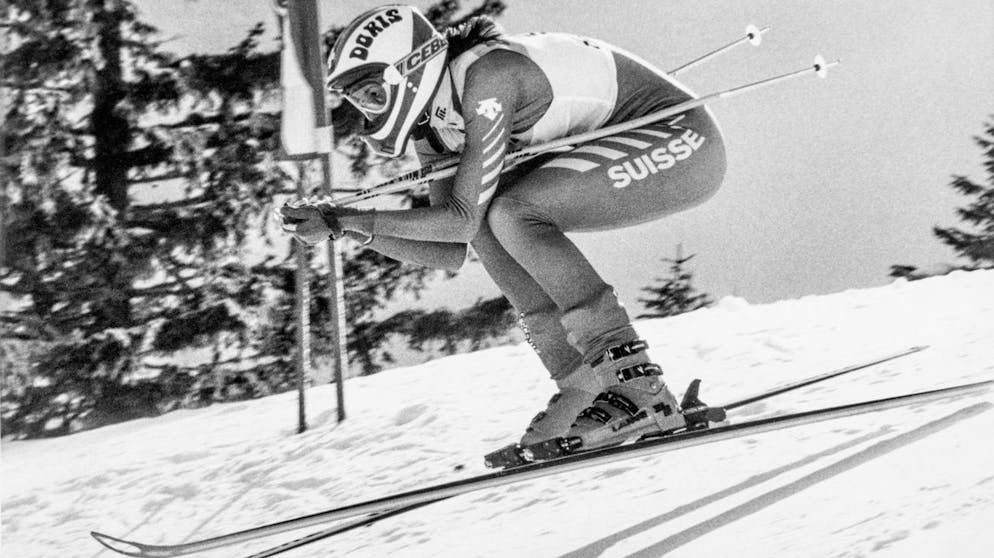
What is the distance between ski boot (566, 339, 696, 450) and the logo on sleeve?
2.04 ft

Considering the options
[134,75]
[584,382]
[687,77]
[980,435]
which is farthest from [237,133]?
[980,435]

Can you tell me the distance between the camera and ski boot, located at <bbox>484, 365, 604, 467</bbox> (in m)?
2.68

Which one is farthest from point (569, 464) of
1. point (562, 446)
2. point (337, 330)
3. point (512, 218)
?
point (337, 330)

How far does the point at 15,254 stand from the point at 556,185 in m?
8.72

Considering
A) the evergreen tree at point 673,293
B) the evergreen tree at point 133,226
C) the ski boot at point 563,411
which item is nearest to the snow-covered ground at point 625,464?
the ski boot at point 563,411

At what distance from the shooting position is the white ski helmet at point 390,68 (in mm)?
2641

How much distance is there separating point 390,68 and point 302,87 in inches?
88.7

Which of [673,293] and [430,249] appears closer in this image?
[430,249]

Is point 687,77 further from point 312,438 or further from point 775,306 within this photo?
point 312,438

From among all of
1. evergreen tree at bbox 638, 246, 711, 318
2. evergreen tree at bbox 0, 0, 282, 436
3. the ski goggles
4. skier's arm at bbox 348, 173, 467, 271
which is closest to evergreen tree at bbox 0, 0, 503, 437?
evergreen tree at bbox 0, 0, 282, 436

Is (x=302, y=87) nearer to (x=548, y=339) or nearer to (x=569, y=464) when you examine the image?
(x=548, y=339)

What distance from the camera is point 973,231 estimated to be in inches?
387

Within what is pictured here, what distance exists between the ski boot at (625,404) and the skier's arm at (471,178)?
1.54 ft

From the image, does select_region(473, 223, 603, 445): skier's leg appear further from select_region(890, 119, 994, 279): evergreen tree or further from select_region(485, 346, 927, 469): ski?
select_region(890, 119, 994, 279): evergreen tree
